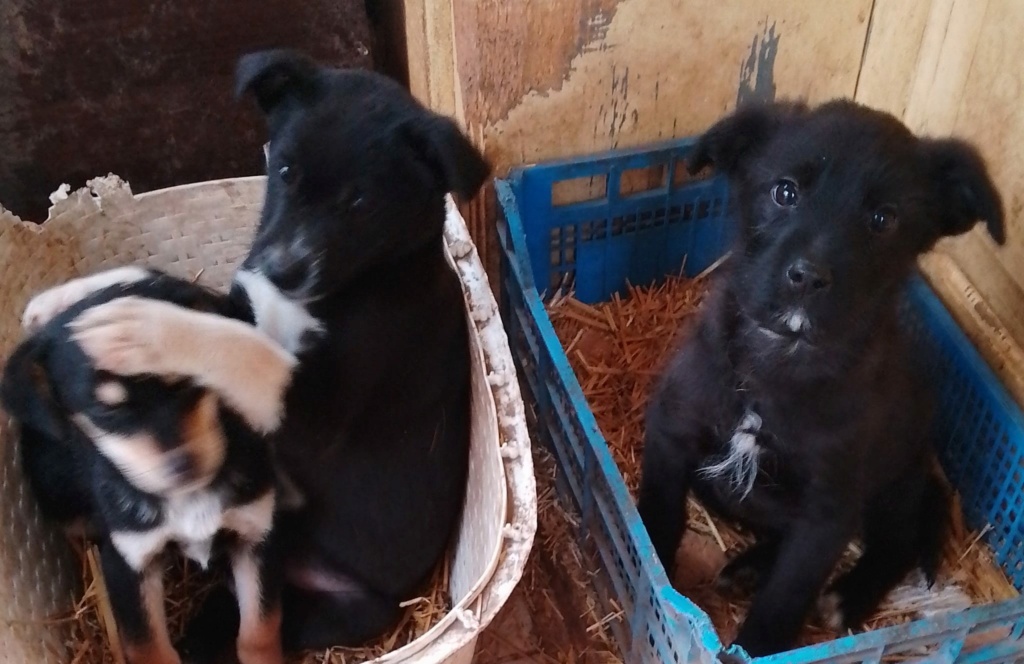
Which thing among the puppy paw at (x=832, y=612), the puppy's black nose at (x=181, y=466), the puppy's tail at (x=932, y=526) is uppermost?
the puppy's black nose at (x=181, y=466)

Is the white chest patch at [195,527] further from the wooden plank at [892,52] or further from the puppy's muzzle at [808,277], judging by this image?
the wooden plank at [892,52]

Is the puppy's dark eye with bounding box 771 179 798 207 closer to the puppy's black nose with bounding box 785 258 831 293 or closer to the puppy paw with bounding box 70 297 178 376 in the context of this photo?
the puppy's black nose with bounding box 785 258 831 293

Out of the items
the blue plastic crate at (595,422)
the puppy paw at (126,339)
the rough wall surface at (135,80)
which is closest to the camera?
the puppy paw at (126,339)

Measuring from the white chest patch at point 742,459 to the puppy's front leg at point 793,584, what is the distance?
4.6 inches

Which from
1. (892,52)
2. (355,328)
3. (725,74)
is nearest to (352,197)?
(355,328)

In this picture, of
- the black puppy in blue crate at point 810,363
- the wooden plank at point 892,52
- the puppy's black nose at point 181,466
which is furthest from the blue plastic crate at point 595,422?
the puppy's black nose at point 181,466

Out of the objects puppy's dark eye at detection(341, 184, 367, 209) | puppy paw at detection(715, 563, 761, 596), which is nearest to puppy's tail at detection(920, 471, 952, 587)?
puppy paw at detection(715, 563, 761, 596)

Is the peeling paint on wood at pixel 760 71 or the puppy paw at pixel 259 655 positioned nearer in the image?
the puppy paw at pixel 259 655

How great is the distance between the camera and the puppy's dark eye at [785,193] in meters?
1.51

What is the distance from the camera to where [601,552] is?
79.1 inches

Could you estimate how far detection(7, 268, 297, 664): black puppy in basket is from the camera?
4.30 feet

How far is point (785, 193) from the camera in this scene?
1.52m

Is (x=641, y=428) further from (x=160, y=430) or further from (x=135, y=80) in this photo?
(x=135, y=80)

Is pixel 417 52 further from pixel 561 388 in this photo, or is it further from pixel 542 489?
pixel 542 489
